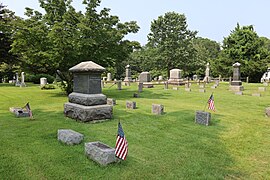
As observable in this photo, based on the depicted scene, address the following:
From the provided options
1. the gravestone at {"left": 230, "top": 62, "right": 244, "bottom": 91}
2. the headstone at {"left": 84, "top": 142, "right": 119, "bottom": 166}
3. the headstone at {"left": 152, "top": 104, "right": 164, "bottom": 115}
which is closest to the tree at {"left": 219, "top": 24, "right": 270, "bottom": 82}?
the gravestone at {"left": 230, "top": 62, "right": 244, "bottom": 91}

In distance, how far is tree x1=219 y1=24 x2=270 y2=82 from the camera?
37250 millimetres

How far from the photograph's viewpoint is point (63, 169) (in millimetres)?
4457

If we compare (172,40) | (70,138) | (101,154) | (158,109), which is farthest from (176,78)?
(101,154)

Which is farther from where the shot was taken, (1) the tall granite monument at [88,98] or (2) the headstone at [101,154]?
(1) the tall granite monument at [88,98]

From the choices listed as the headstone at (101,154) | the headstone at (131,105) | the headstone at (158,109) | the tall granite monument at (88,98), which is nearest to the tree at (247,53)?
the headstone at (131,105)

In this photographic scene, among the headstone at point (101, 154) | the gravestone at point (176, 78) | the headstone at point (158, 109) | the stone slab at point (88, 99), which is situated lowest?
the headstone at point (101, 154)

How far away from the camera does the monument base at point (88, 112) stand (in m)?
7.89

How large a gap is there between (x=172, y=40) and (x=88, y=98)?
39.4 m

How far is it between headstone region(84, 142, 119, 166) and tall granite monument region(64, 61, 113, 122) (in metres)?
3.14

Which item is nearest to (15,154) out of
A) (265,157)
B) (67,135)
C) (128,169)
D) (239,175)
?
(67,135)

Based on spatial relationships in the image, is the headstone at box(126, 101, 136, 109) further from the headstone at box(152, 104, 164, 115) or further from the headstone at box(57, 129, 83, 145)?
the headstone at box(57, 129, 83, 145)

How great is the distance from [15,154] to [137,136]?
3.23 meters

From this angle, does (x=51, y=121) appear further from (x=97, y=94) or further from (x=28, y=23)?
(x=28, y=23)

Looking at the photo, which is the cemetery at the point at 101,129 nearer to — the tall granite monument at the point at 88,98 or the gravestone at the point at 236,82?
the tall granite monument at the point at 88,98
